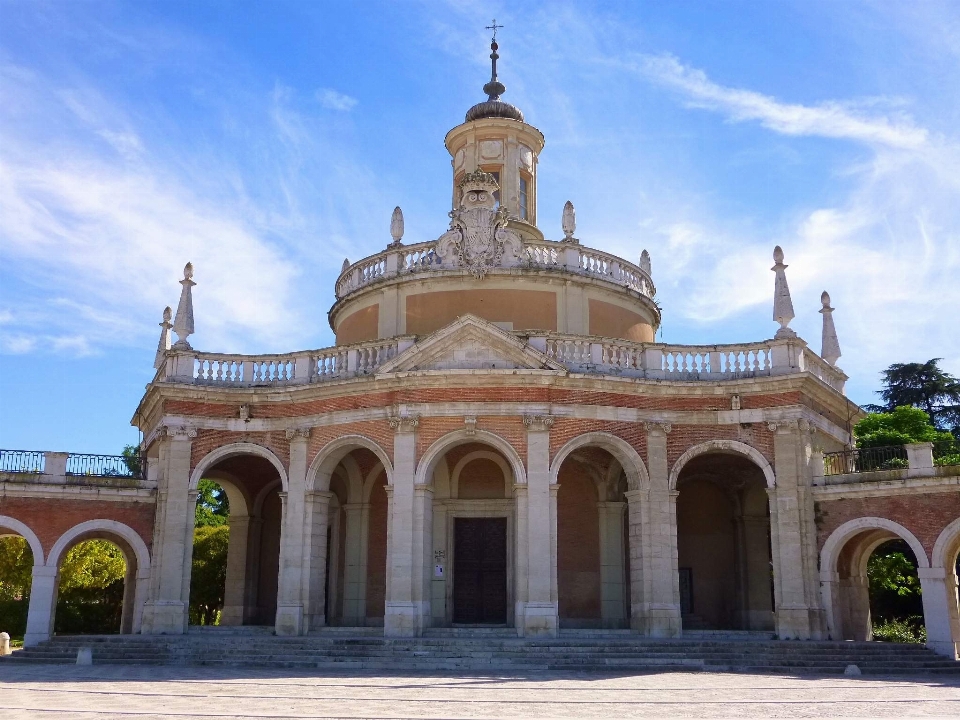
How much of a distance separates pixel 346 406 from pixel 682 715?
532 inches

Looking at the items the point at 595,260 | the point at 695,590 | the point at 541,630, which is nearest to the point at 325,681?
the point at 541,630

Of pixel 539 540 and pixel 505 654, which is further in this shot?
pixel 539 540

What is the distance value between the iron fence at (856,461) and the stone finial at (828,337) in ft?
14.0

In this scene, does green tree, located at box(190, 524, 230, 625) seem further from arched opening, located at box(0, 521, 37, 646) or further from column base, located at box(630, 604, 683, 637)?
column base, located at box(630, 604, 683, 637)

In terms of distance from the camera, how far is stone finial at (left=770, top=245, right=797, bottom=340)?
25.2 m

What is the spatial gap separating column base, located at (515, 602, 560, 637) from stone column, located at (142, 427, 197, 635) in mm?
8252

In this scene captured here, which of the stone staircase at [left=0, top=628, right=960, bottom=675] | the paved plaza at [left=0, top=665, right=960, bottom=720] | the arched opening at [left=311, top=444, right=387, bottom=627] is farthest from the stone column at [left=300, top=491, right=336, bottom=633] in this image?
the paved plaza at [left=0, top=665, right=960, bottom=720]

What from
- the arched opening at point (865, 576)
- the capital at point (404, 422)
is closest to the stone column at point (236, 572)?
the capital at point (404, 422)

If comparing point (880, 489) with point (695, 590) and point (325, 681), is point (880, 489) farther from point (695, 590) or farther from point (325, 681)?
point (325, 681)

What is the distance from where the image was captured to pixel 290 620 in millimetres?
24266

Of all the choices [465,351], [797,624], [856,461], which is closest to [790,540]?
[797,624]

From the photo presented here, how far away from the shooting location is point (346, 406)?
82.2 feet

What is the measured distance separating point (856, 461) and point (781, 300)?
474 centimetres

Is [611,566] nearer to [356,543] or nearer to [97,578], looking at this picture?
[356,543]
